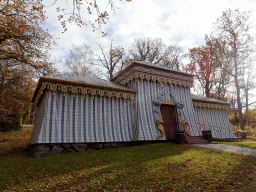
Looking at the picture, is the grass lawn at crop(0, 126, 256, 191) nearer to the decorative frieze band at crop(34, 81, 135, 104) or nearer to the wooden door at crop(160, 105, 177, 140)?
the decorative frieze band at crop(34, 81, 135, 104)

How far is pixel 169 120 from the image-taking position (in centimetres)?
1123

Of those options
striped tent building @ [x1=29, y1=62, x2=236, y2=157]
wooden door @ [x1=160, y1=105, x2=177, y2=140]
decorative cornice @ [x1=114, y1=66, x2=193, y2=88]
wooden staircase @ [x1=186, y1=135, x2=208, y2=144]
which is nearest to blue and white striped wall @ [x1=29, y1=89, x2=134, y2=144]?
striped tent building @ [x1=29, y1=62, x2=236, y2=157]

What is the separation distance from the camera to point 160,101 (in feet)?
35.4

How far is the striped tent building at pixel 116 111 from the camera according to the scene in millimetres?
7848

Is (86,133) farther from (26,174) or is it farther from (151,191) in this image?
(151,191)

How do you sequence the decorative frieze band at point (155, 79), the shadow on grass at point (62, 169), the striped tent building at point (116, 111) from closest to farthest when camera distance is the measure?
the shadow on grass at point (62, 169)
the striped tent building at point (116, 111)
the decorative frieze band at point (155, 79)

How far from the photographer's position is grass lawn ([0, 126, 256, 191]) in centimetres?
379

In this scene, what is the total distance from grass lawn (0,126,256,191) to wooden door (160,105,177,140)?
477 cm

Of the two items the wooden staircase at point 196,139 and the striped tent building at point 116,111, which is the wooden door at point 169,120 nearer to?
the striped tent building at point 116,111

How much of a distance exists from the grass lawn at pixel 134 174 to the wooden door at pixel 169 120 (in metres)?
4.77

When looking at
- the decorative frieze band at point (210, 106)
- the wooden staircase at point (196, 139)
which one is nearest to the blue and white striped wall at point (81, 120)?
the wooden staircase at point (196, 139)

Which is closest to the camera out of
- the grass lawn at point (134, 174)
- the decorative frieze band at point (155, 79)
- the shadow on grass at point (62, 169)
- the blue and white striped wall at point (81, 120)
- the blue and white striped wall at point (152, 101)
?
the grass lawn at point (134, 174)

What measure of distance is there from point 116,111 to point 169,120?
3.81 m

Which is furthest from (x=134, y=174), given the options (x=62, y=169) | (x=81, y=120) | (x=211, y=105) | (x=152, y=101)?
(x=211, y=105)
